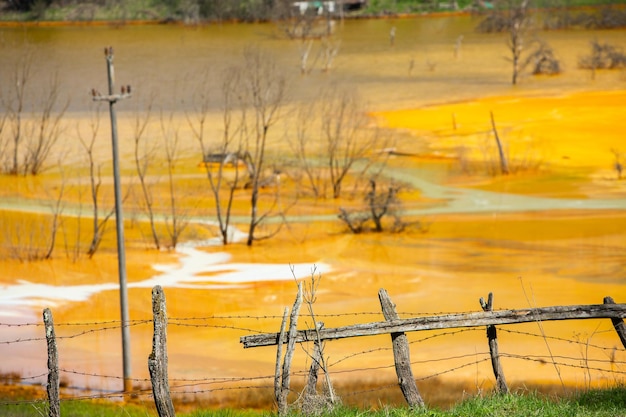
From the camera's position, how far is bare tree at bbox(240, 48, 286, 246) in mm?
29859

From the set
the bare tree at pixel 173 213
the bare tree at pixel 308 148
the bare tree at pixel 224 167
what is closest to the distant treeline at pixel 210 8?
the bare tree at pixel 224 167

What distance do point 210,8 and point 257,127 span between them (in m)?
38.2

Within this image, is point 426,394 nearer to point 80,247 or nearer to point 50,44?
point 80,247

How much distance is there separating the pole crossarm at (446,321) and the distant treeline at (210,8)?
4970cm

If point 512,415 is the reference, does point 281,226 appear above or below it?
below

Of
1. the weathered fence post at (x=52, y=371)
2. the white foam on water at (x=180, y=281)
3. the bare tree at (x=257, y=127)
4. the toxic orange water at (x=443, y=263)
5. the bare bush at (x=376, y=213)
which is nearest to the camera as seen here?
the weathered fence post at (x=52, y=371)

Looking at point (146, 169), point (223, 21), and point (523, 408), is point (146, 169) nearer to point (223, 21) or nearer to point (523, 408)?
point (523, 408)

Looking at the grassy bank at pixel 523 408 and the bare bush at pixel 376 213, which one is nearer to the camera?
the grassy bank at pixel 523 408

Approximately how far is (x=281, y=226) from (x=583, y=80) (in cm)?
2279

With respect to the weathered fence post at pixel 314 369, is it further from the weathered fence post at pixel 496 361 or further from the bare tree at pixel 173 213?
the bare tree at pixel 173 213

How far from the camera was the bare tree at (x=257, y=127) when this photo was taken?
98.0 ft

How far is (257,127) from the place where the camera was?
31172 mm

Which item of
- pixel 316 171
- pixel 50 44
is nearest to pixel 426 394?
pixel 316 171

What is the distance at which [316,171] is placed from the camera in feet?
112
